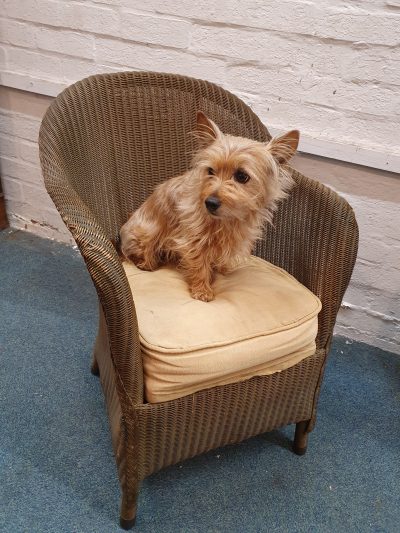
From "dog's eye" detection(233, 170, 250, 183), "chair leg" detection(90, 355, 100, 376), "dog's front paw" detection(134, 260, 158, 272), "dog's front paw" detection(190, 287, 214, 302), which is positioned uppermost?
"dog's eye" detection(233, 170, 250, 183)

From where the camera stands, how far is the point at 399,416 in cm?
181

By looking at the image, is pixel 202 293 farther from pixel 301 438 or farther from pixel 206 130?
pixel 301 438

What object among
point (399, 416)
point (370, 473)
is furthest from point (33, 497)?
point (399, 416)

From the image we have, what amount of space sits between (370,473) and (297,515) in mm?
328

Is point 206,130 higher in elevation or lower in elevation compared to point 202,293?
higher

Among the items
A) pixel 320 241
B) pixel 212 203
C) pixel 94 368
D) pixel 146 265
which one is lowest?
pixel 94 368

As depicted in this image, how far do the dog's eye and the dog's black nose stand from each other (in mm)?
105

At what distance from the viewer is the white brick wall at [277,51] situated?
5.48ft

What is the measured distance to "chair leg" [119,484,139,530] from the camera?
4.26 ft

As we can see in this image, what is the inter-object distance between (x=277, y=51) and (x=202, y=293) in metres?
1.04

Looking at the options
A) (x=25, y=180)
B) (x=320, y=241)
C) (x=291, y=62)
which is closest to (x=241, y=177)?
(x=320, y=241)

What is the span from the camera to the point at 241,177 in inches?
53.1

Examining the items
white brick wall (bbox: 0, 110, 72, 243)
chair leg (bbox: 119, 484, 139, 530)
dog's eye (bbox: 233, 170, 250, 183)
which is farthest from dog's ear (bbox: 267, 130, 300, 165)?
white brick wall (bbox: 0, 110, 72, 243)

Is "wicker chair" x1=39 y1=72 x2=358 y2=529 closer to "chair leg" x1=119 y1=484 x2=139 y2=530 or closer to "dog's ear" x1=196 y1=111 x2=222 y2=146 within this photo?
"chair leg" x1=119 y1=484 x2=139 y2=530
